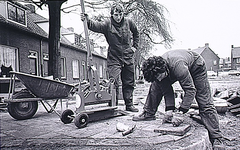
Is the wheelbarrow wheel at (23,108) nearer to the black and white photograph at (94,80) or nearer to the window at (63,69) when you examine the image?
the black and white photograph at (94,80)

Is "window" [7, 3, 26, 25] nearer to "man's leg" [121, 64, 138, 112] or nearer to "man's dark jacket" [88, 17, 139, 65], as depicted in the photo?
"man's dark jacket" [88, 17, 139, 65]

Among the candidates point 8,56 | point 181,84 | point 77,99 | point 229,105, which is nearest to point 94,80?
point 77,99

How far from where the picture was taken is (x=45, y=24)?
104 cm

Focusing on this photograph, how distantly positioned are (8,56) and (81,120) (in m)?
1.41

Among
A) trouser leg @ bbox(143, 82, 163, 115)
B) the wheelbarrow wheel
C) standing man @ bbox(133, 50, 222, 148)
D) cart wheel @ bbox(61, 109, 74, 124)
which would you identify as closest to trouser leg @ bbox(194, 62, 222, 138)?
standing man @ bbox(133, 50, 222, 148)

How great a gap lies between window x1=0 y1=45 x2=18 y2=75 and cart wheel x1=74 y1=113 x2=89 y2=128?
1291 mm

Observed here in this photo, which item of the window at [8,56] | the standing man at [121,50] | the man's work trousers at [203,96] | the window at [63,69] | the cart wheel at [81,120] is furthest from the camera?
the standing man at [121,50]

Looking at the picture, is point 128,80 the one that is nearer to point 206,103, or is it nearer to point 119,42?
point 119,42

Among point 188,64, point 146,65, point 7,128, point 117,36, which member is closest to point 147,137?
point 146,65

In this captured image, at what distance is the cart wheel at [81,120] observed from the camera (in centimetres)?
210

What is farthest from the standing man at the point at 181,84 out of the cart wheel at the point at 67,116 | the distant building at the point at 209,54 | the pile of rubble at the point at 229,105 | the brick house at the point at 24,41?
the distant building at the point at 209,54

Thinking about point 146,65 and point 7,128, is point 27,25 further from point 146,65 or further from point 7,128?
point 146,65

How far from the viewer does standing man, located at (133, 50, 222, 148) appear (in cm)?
199

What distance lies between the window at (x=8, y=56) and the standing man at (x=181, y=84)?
1278 millimetres
